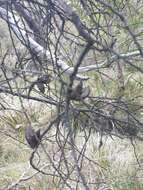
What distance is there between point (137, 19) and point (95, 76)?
1.01 meters

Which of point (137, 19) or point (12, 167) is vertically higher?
point (137, 19)

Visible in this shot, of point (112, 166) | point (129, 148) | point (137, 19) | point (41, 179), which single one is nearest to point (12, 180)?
point (41, 179)

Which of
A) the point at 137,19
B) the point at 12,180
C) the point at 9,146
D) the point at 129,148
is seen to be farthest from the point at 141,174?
the point at 137,19

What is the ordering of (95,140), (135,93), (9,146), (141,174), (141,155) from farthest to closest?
(135,93) → (9,146) → (95,140) → (141,155) → (141,174)

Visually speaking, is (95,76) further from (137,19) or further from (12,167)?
(12,167)

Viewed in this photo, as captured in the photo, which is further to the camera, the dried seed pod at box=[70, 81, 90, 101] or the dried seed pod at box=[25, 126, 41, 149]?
the dried seed pod at box=[25, 126, 41, 149]

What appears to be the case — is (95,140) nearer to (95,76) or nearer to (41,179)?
(41,179)

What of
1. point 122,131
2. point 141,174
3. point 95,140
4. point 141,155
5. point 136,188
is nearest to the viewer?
point 122,131

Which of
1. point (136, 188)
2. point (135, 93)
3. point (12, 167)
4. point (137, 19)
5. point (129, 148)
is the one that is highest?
point (137, 19)

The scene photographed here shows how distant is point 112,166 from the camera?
337 cm

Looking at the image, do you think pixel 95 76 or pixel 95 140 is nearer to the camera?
pixel 95 140

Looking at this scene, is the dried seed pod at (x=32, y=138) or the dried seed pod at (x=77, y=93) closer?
the dried seed pod at (x=77, y=93)

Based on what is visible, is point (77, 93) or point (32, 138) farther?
point (32, 138)

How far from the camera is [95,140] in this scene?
382 centimetres
